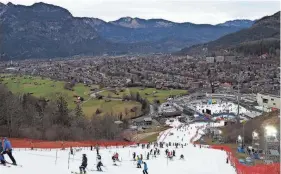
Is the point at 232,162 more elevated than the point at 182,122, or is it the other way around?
the point at 232,162

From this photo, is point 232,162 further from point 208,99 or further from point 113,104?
point 208,99

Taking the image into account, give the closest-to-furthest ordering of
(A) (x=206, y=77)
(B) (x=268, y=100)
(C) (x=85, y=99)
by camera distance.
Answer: (B) (x=268, y=100) → (C) (x=85, y=99) → (A) (x=206, y=77)

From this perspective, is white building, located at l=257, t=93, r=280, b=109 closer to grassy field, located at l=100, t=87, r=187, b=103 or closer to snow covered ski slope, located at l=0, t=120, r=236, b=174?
grassy field, located at l=100, t=87, r=187, b=103

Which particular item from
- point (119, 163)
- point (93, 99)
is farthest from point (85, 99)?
point (119, 163)

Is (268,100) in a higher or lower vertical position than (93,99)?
higher

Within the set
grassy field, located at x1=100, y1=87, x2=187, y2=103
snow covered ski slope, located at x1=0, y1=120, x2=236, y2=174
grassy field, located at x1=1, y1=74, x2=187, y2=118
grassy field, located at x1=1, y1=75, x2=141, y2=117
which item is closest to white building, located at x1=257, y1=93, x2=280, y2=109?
grassy field, located at x1=100, y1=87, x2=187, y2=103

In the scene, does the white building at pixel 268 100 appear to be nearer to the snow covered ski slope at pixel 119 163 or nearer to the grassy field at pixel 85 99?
the grassy field at pixel 85 99

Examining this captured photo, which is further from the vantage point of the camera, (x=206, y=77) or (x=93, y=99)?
(x=206, y=77)

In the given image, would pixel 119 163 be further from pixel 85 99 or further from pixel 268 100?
pixel 85 99

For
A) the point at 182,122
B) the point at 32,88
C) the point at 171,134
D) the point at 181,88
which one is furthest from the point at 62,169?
the point at 181,88

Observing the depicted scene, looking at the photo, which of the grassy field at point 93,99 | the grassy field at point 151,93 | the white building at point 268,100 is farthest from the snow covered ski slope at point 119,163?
the grassy field at point 151,93
